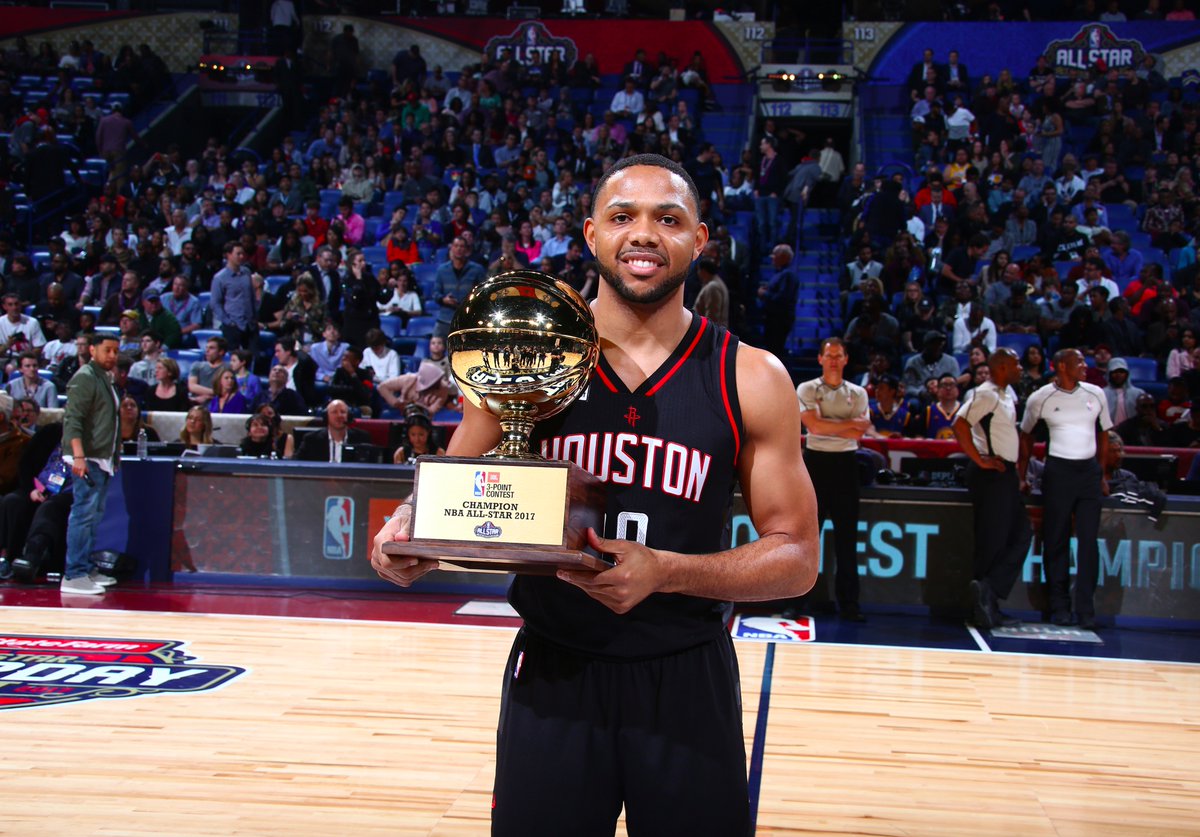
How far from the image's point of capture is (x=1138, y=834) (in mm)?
4176

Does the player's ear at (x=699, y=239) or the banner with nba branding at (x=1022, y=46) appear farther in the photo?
the banner with nba branding at (x=1022, y=46)

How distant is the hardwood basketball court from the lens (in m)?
4.18

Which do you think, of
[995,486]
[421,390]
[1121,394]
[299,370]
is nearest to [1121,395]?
[1121,394]

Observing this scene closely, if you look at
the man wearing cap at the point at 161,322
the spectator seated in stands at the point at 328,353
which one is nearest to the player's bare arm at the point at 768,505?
the spectator seated in stands at the point at 328,353

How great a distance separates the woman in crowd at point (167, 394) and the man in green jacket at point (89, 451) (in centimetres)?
263

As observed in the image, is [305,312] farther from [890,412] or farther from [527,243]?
[890,412]

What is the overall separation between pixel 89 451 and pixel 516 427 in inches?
265

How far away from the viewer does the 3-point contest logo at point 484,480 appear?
193 centimetres

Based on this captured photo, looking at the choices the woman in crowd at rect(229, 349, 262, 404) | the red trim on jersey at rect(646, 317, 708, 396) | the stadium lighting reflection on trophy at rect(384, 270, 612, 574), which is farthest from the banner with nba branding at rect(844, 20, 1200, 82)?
the stadium lighting reflection on trophy at rect(384, 270, 612, 574)

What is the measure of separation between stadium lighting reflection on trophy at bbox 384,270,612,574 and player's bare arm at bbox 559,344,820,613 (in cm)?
24

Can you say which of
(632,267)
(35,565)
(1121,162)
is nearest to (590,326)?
(632,267)

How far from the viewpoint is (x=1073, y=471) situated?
25.1 feet

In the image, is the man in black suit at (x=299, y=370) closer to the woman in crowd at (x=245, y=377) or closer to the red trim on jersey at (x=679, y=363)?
the woman in crowd at (x=245, y=377)

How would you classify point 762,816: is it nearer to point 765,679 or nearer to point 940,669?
point 765,679
